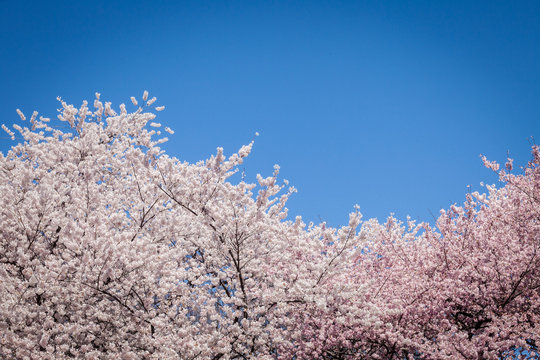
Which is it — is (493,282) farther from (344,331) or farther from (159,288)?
(159,288)

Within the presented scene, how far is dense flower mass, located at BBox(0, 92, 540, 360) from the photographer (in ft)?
22.7

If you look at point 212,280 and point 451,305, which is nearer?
point 212,280

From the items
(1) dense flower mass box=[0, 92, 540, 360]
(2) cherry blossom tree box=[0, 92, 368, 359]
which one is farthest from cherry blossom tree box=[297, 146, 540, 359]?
(2) cherry blossom tree box=[0, 92, 368, 359]

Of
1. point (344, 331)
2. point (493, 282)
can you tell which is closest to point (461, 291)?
point (493, 282)

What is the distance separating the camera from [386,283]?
10.7 metres

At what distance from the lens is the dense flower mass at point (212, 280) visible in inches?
272

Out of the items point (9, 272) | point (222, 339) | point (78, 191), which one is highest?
point (78, 191)

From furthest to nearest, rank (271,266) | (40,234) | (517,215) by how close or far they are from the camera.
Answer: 1. (517,215)
2. (271,266)
3. (40,234)

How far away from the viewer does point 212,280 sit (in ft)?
27.0

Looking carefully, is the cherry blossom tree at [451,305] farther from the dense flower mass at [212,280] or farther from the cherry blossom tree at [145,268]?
the cherry blossom tree at [145,268]

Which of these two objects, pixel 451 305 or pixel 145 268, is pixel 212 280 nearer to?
pixel 145 268

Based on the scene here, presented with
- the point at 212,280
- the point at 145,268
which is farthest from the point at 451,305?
the point at 145,268

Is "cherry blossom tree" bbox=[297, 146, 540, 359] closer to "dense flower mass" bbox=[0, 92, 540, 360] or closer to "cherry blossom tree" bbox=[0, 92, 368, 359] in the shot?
"dense flower mass" bbox=[0, 92, 540, 360]

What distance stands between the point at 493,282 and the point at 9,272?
39.9ft
